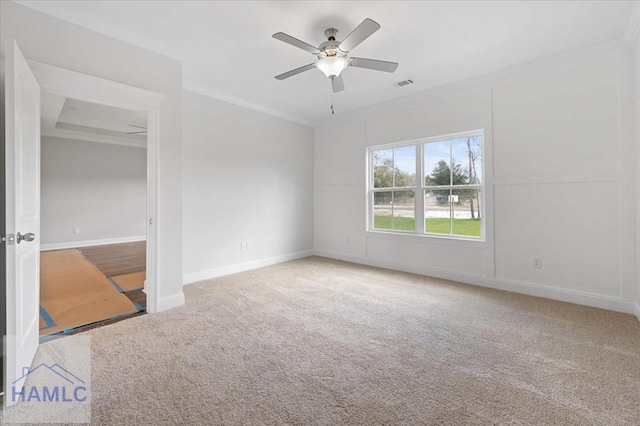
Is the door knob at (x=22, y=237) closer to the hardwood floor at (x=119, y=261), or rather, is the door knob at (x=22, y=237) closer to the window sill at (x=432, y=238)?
the hardwood floor at (x=119, y=261)

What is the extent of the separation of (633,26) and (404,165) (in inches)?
113

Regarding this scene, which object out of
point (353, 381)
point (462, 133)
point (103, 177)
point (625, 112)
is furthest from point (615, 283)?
point (103, 177)

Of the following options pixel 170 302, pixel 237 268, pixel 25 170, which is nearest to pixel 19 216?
pixel 25 170

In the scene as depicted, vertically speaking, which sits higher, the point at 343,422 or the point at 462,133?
the point at 462,133

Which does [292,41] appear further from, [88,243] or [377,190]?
[88,243]

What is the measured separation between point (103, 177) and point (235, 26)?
7028mm

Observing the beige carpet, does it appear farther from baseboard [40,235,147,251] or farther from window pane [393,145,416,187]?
baseboard [40,235,147,251]

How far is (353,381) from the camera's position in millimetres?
1937

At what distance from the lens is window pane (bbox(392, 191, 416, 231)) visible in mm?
4875

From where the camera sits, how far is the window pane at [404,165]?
4.86 m

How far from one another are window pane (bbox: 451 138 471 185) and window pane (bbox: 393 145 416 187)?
25.0 inches

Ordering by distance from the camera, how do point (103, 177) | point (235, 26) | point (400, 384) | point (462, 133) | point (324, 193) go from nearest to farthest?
1. point (400, 384)
2. point (235, 26)
3. point (462, 133)
4. point (324, 193)
5. point (103, 177)

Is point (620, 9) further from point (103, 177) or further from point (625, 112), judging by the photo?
point (103, 177)

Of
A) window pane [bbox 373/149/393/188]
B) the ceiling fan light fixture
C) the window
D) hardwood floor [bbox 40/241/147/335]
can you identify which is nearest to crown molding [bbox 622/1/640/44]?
the window
